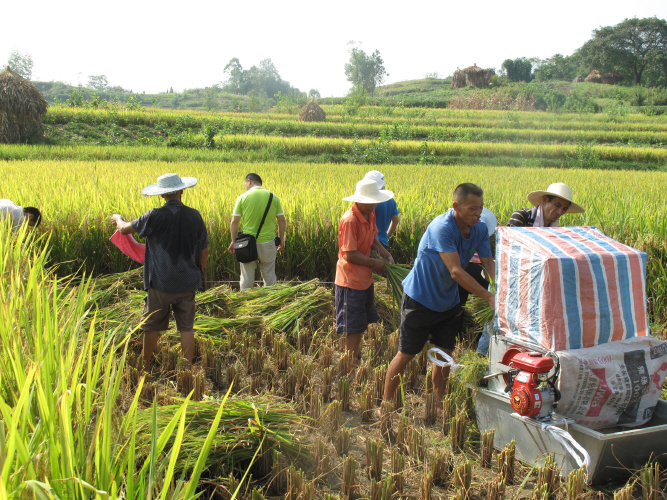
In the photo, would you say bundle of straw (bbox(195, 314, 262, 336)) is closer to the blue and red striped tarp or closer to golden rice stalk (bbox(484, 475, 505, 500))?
the blue and red striped tarp

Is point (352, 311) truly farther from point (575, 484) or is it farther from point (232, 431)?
point (575, 484)

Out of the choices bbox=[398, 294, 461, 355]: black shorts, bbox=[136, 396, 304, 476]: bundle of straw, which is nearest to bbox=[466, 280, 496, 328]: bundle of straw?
bbox=[398, 294, 461, 355]: black shorts

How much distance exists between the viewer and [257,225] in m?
5.05

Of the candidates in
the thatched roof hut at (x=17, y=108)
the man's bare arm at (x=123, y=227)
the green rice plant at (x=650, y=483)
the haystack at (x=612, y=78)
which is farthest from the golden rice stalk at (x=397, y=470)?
the haystack at (x=612, y=78)

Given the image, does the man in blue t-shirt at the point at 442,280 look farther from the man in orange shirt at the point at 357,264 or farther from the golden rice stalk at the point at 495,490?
the golden rice stalk at the point at 495,490

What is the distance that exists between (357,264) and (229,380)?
1.20 m

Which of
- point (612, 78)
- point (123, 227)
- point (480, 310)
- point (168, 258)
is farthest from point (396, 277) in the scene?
point (612, 78)

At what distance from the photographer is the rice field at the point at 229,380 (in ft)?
4.25

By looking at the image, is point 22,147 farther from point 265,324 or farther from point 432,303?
point 432,303

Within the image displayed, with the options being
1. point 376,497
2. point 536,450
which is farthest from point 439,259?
point 376,497

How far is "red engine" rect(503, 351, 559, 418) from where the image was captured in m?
2.31

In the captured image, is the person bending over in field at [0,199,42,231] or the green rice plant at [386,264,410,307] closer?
the green rice plant at [386,264,410,307]

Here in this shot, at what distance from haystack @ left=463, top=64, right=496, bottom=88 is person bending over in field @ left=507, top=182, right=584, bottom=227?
50719mm

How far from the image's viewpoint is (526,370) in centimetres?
236
